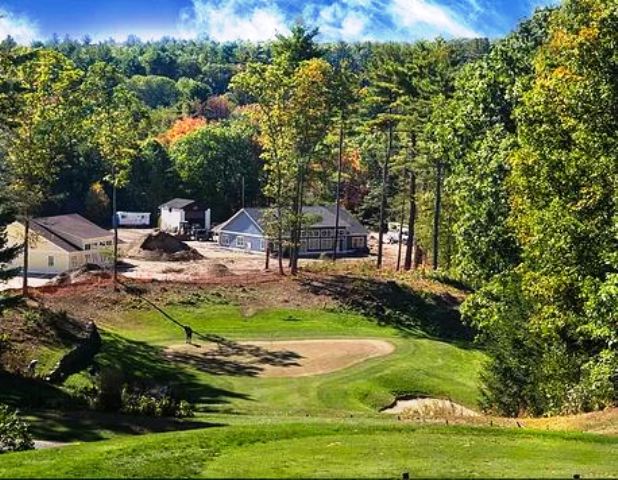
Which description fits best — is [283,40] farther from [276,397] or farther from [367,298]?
[276,397]

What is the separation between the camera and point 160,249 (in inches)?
3302

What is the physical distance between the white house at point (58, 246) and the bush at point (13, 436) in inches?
2095

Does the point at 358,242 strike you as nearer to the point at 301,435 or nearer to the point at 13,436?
the point at 301,435

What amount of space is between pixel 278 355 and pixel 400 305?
46.6 ft

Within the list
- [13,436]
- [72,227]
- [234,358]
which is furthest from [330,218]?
[13,436]

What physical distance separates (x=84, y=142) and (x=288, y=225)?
57923 mm

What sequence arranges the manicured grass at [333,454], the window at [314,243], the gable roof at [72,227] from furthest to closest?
the window at [314,243], the gable roof at [72,227], the manicured grass at [333,454]

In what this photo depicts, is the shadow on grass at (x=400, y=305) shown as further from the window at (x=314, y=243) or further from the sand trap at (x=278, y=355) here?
the window at (x=314, y=243)

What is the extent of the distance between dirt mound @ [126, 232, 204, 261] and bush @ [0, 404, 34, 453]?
206ft

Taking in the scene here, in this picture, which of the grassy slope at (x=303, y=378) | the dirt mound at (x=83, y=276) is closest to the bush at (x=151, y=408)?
the grassy slope at (x=303, y=378)

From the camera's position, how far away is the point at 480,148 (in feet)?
111

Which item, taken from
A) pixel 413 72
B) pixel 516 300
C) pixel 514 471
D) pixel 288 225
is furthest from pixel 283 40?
pixel 514 471

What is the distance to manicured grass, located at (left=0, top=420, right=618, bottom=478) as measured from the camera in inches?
500

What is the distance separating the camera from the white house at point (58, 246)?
7319cm
